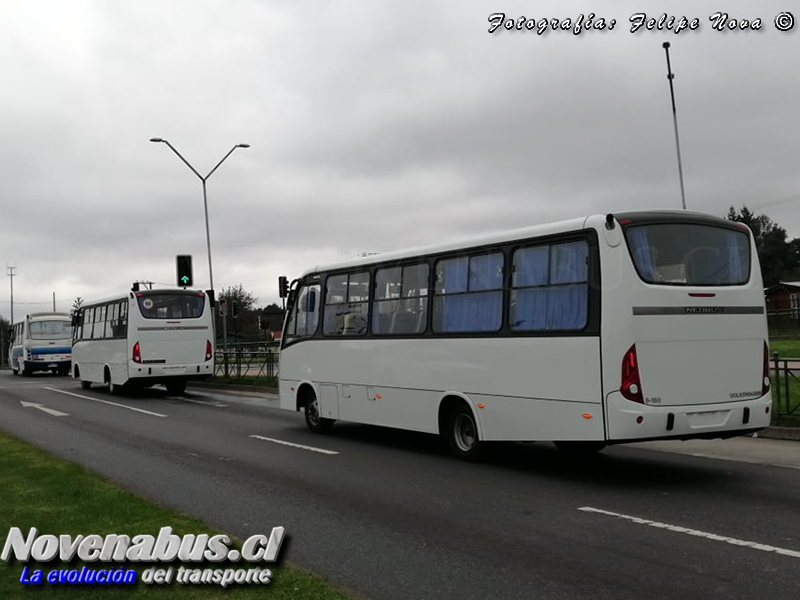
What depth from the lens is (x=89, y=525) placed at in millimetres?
7617

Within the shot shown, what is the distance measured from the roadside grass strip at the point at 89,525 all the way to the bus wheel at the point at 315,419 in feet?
14.8

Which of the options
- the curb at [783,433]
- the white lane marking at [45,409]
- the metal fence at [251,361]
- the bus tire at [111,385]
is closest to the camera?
the curb at [783,433]

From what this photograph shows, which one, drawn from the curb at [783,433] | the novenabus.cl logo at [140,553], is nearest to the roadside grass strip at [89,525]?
the novenabus.cl logo at [140,553]

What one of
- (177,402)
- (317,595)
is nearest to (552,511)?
(317,595)

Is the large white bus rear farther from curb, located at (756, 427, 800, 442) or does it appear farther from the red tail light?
curb, located at (756, 427, 800, 442)

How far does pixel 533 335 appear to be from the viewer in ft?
33.5

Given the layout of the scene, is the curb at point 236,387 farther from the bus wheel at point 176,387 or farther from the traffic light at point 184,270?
the traffic light at point 184,270

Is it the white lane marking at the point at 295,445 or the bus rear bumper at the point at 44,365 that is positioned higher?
the bus rear bumper at the point at 44,365

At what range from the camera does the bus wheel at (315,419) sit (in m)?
15.0

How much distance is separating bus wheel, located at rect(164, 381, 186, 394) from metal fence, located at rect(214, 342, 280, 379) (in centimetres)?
169

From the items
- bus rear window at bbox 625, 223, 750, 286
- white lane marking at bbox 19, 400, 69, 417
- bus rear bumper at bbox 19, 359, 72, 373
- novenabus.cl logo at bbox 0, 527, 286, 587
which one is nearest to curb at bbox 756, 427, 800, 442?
bus rear window at bbox 625, 223, 750, 286

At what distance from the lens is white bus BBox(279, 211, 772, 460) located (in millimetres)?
9234

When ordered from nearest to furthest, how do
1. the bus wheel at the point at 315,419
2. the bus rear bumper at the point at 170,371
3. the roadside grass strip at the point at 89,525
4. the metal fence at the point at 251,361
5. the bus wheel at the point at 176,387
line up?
the roadside grass strip at the point at 89,525 → the bus wheel at the point at 315,419 → the bus rear bumper at the point at 170,371 → the bus wheel at the point at 176,387 → the metal fence at the point at 251,361

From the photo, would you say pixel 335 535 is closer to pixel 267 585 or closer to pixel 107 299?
pixel 267 585
